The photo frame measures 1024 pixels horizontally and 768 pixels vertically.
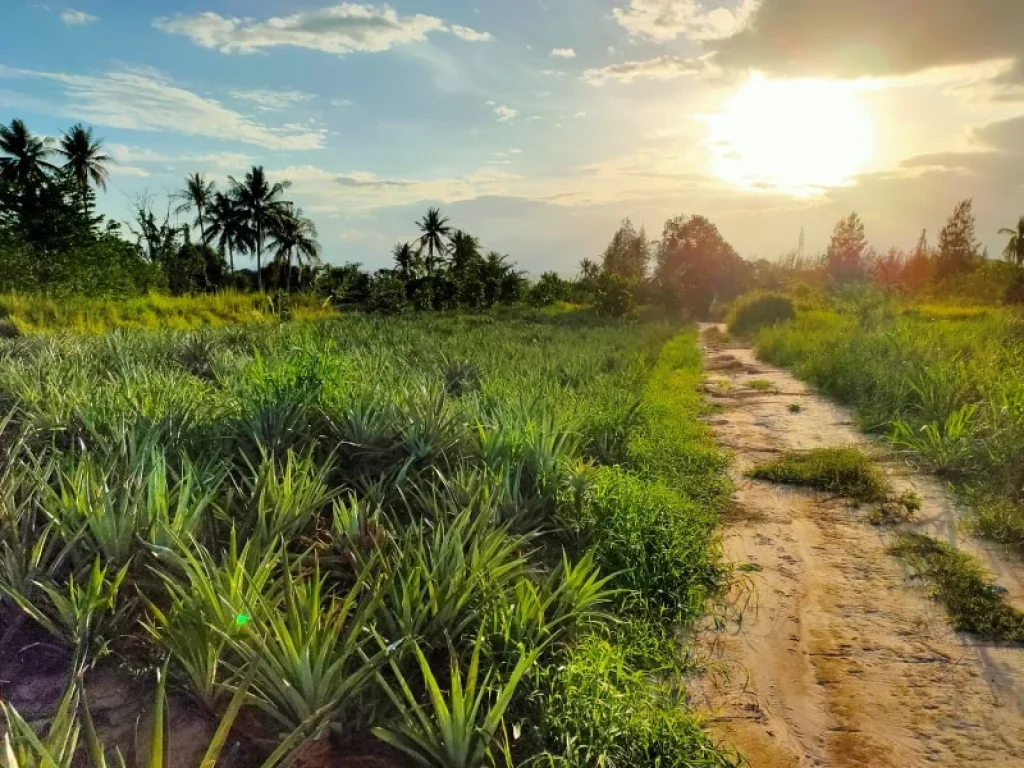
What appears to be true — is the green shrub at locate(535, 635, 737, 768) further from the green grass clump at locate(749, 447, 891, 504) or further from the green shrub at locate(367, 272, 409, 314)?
the green shrub at locate(367, 272, 409, 314)

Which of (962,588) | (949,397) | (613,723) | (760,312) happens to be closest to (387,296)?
(760,312)

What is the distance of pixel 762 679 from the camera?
2.88 meters

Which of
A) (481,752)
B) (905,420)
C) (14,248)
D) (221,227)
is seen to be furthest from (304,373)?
(221,227)

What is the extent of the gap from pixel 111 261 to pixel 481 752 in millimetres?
33817

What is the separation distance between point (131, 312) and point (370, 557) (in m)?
20.9

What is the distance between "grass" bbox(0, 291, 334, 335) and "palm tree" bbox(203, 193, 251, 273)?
2090cm

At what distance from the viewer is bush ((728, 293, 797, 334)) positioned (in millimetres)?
27812

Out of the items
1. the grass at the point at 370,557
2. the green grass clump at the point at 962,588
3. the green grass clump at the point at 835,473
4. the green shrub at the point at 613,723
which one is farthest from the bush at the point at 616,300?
the green shrub at the point at 613,723

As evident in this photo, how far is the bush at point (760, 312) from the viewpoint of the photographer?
91.2 feet

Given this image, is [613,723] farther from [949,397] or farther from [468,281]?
[468,281]

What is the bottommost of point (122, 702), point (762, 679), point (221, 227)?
point (762, 679)

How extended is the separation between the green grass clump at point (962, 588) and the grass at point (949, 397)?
0.51 meters

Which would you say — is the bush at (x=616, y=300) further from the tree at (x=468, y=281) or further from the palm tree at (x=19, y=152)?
the palm tree at (x=19, y=152)

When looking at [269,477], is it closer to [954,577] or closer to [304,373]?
[304,373]
